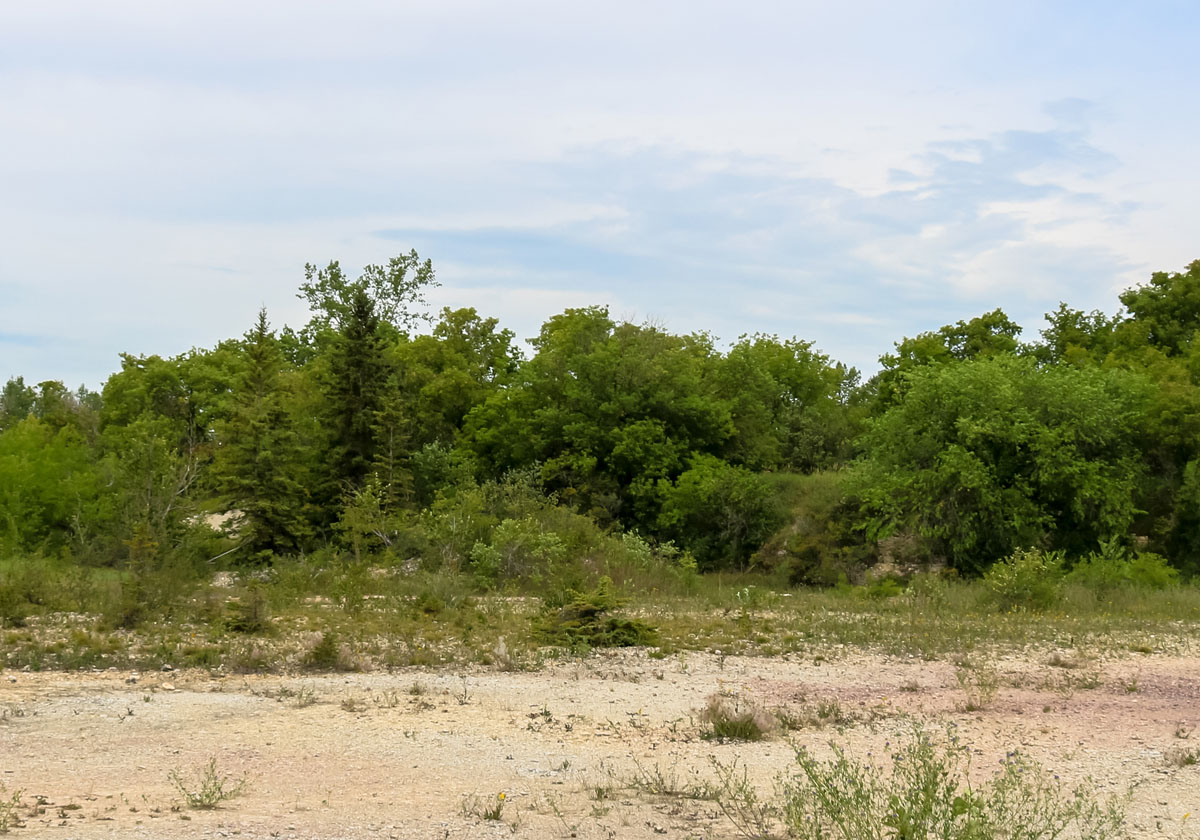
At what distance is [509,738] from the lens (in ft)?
32.9

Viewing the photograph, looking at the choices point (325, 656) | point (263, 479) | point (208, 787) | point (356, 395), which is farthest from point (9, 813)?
point (356, 395)

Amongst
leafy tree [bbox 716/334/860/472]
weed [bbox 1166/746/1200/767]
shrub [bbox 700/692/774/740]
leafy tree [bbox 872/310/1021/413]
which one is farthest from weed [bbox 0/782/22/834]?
leafy tree [bbox 872/310/1021/413]

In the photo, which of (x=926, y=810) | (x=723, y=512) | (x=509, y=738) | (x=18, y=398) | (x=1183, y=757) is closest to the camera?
(x=926, y=810)

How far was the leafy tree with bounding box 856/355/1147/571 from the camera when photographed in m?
30.2

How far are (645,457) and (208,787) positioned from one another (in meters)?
32.3

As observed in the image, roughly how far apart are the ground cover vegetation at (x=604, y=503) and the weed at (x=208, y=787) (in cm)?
540

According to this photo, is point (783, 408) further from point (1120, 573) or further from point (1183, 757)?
point (1183, 757)

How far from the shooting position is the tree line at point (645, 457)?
1184 inches

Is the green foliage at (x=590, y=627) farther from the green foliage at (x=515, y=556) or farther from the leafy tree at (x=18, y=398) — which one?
Result: the leafy tree at (x=18, y=398)

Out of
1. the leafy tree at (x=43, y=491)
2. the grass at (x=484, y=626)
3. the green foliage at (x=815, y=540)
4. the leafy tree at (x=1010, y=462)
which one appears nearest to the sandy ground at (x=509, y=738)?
the grass at (x=484, y=626)

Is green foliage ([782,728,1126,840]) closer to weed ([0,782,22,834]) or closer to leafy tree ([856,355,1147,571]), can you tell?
weed ([0,782,22,834])

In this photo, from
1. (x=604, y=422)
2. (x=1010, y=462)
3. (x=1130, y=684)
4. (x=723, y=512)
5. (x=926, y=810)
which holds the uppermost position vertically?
(x=604, y=422)

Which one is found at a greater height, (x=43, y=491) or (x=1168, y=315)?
(x=1168, y=315)

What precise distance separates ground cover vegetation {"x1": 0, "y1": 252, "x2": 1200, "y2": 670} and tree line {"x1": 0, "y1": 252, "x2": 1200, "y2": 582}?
0.12 meters
